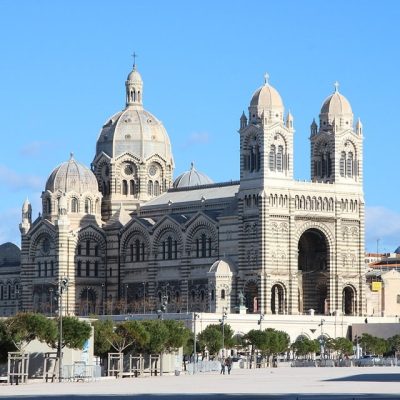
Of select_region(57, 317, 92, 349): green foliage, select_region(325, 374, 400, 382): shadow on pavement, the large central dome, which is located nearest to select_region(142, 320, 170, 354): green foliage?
select_region(57, 317, 92, 349): green foliage

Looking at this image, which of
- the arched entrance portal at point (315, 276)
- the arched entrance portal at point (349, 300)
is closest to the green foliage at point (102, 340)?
the arched entrance portal at point (315, 276)

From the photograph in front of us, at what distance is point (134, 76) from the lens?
172250 mm

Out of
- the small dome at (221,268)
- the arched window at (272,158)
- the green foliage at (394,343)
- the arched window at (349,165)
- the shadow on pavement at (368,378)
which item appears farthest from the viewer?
the arched window at (349,165)

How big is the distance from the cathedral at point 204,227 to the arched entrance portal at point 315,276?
0.43ft

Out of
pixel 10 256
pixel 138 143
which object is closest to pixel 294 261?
pixel 138 143

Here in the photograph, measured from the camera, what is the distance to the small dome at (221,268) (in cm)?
14362

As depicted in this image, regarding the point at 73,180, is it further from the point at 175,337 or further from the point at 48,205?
the point at 175,337

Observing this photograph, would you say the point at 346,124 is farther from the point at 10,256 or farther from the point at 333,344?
the point at 10,256

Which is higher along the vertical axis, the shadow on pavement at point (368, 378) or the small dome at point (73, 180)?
the small dome at point (73, 180)

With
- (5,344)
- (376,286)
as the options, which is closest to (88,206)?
(376,286)

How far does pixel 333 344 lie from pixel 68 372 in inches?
1924

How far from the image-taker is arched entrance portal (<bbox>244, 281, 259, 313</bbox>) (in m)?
143

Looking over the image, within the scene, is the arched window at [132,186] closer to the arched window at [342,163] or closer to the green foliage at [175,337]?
the arched window at [342,163]

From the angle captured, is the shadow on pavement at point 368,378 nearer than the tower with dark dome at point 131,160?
Yes
